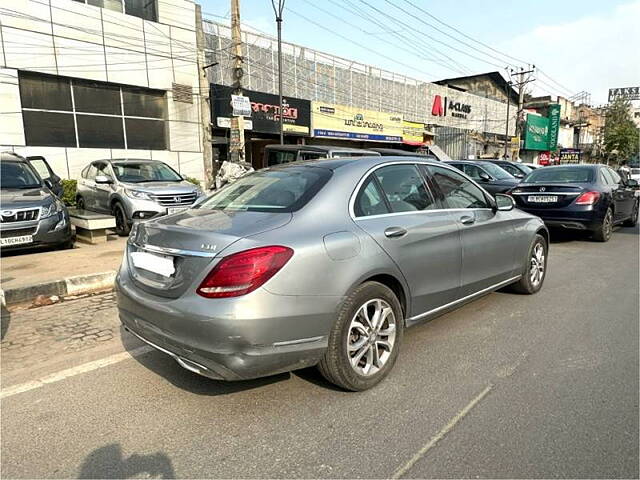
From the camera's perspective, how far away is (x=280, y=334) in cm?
250

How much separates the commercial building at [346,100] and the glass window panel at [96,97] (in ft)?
12.8

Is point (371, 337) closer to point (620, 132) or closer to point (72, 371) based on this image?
point (72, 371)

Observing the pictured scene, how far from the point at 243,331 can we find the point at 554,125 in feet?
183

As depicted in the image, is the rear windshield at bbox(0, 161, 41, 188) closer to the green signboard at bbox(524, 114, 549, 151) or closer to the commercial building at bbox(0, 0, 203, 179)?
the commercial building at bbox(0, 0, 203, 179)

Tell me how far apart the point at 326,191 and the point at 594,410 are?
2232mm

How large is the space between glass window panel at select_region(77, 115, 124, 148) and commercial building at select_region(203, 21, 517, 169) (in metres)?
3.94

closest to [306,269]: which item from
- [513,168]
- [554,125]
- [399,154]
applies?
[399,154]

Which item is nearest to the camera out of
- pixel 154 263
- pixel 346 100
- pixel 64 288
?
pixel 154 263

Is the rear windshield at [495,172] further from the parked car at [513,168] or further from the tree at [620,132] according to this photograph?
the tree at [620,132]

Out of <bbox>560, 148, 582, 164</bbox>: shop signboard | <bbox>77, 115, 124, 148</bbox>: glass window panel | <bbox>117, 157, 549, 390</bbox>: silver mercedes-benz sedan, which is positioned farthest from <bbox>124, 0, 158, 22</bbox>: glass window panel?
<bbox>560, 148, 582, 164</bbox>: shop signboard

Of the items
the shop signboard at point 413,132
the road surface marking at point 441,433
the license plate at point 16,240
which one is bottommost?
the road surface marking at point 441,433

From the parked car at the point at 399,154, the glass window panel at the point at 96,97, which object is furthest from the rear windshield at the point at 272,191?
the glass window panel at the point at 96,97

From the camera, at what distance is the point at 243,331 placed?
2.40 meters

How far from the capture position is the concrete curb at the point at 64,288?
4.87 meters
